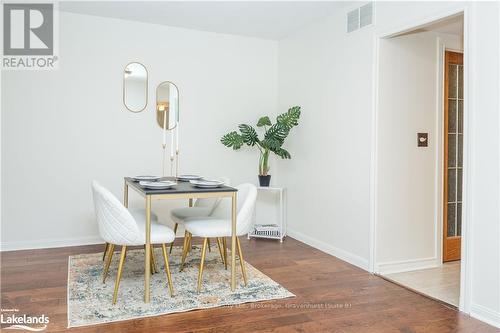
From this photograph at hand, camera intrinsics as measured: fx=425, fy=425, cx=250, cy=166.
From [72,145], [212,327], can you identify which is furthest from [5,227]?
[212,327]

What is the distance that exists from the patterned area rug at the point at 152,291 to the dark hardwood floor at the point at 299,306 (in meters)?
0.09

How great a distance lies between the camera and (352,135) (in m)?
4.03

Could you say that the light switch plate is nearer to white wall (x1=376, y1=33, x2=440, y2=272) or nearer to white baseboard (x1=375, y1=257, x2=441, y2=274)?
white wall (x1=376, y1=33, x2=440, y2=272)

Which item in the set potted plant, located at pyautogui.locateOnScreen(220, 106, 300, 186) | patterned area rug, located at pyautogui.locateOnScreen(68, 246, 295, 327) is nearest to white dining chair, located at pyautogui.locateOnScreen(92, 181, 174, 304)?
patterned area rug, located at pyautogui.locateOnScreen(68, 246, 295, 327)

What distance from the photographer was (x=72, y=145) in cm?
455

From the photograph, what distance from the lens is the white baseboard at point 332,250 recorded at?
153 inches

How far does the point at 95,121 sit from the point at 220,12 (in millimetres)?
1781

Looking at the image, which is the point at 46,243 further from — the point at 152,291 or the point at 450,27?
the point at 450,27

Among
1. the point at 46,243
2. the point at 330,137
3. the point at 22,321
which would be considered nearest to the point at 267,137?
the point at 330,137

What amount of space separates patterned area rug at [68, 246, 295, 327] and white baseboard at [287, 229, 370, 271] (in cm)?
95

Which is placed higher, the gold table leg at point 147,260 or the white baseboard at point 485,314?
the gold table leg at point 147,260

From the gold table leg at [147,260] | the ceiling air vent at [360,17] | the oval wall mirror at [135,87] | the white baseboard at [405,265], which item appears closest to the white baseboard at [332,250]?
the white baseboard at [405,265]

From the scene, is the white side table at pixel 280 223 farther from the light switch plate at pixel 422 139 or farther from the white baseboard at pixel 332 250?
A: the light switch plate at pixel 422 139

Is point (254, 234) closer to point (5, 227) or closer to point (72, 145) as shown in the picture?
point (72, 145)
